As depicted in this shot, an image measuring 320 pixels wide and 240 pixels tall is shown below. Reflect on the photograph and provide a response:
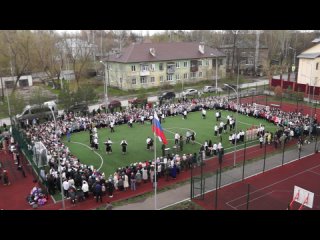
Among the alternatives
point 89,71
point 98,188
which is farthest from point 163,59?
point 98,188

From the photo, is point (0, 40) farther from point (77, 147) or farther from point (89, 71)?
point (77, 147)

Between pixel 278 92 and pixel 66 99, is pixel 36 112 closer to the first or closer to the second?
pixel 66 99

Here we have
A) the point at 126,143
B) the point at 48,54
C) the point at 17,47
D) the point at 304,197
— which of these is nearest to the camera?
the point at 304,197

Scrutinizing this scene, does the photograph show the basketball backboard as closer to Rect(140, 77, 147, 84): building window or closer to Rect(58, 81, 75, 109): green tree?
Rect(58, 81, 75, 109): green tree

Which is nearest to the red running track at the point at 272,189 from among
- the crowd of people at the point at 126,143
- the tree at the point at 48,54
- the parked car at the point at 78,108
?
the crowd of people at the point at 126,143

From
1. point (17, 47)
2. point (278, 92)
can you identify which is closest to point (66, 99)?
point (17, 47)

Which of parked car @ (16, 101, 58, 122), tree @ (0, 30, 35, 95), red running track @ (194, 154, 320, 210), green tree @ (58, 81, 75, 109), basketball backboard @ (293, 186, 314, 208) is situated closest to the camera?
basketball backboard @ (293, 186, 314, 208)

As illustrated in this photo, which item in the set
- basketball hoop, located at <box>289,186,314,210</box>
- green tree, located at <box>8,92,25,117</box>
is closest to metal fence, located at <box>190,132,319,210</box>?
basketball hoop, located at <box>289,186,314,210</box>
